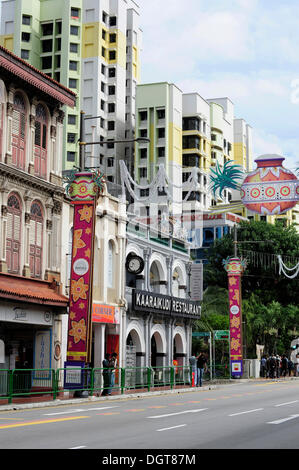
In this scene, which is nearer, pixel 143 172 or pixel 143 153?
pixel 143 172

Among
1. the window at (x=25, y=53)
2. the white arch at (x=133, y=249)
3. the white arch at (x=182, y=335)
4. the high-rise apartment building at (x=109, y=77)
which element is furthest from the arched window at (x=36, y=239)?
the window at (x=25, y=53)

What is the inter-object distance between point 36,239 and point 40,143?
4.31 meters

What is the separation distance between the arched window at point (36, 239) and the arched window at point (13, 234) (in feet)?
3.18

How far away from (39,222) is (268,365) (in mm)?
27695

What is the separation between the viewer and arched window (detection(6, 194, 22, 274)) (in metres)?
30.1

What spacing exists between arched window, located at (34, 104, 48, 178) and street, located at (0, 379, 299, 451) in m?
12.0

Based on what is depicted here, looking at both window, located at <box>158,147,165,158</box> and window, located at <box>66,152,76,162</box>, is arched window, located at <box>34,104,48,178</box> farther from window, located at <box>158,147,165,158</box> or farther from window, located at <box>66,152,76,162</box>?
window, located at <box>158,147,165,158</box>

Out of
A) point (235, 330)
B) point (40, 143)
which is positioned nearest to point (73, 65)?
point (235, 330)

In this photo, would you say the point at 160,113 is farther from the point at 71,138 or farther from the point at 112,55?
the point at 71,138

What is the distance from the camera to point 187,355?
48000mm

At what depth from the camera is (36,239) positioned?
105 feet

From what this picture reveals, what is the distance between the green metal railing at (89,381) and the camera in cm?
2366
